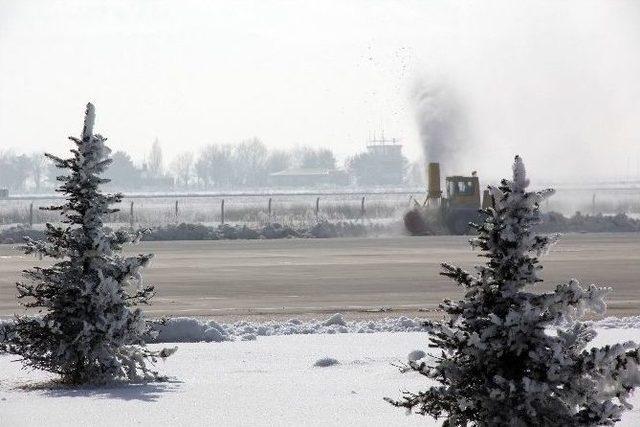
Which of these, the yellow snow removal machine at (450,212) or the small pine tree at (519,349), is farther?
the yellow snow removal machine at (450,212)

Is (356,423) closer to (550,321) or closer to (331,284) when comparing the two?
(550,321)

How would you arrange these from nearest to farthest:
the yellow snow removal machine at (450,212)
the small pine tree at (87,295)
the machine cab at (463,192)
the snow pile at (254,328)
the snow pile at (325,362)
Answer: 1. the small pine tree at (87,295)
2. the snow pile at (325,362)
3. the snow pile at (254,328)
4. the yellow snow removal machine at (450,212)
5. the machine cab at (463,192)

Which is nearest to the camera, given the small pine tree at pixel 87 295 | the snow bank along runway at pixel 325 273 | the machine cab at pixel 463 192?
the small pine tree at pixel 87 295

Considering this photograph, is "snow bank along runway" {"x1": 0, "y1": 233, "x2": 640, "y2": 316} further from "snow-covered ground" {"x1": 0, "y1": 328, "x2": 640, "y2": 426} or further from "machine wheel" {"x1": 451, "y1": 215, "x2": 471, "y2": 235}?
"snow-covered ground" {"x1": 0, "y1": 328, "x2": 640, "y2": 426}

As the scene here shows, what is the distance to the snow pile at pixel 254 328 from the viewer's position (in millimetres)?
14360

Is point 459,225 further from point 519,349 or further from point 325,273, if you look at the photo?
point 519,349

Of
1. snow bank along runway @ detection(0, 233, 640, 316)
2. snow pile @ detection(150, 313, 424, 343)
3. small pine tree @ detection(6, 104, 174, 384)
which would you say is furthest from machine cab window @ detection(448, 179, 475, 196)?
small pine tree @ detection(6, 104, 174, 384)

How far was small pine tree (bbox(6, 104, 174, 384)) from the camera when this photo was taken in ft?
33.7

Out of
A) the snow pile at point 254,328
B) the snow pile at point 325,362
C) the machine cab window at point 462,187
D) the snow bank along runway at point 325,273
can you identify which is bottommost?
the snow bank along runway at point 325,273

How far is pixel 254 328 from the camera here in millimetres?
15555

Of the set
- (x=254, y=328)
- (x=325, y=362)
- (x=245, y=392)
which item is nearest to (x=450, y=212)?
(x=254, y=328)

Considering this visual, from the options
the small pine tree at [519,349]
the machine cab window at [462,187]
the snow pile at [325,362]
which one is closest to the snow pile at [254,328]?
the snow pile at [325,362]

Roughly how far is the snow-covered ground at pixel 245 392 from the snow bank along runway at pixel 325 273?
644cm

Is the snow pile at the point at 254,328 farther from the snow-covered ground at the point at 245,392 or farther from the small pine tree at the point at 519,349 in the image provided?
the small pine tree at the point at 519,349
